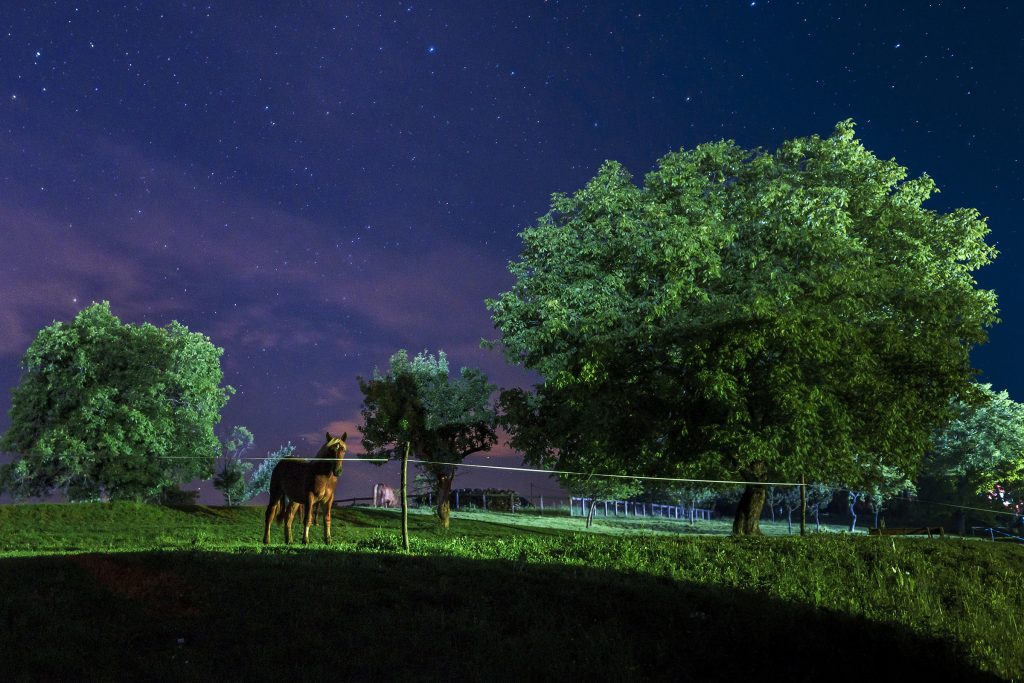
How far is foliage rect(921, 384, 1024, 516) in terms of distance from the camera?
55281 millimetres

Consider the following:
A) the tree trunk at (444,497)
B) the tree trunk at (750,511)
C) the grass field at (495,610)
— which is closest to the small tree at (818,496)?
the tree trunk at (750,511)

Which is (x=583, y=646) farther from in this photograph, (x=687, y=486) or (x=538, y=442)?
(x=538, y=442)

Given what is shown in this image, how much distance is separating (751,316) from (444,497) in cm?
1157

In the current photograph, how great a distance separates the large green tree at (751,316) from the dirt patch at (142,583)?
1628 cm

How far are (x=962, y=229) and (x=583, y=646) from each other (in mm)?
29894

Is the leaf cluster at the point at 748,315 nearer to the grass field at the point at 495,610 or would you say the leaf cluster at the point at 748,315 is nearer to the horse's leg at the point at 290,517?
the grass field at the point at 495,610

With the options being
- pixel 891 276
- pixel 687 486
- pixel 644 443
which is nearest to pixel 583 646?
pixel 687 486

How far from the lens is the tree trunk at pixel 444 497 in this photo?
18000 mm

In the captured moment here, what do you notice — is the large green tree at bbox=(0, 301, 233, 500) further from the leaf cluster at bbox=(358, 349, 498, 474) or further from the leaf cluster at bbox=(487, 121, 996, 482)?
the leaf cluster at bbox=(487, 121, 996, 482)

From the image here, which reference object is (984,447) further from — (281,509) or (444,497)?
(281,509)

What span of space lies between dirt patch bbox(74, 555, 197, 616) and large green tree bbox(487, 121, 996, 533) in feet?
53.4

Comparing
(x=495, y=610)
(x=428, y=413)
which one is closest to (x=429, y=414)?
(x=428, y=413)

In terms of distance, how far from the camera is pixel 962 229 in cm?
3306

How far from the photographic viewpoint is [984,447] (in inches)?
2308
